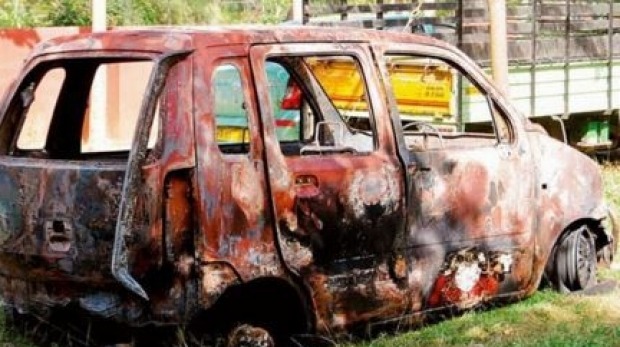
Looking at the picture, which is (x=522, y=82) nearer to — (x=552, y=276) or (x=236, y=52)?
(x=552, y=276)

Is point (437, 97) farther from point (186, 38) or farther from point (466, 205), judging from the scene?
point (186, 38)

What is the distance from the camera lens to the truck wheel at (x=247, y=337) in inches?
224

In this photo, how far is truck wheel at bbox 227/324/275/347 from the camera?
18.6 ft

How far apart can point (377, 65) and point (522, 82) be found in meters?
6.20

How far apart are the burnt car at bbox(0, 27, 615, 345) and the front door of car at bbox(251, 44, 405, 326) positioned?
1 centimetres

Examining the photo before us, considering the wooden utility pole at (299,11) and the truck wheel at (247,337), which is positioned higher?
the wooden utility pole at (299,11)

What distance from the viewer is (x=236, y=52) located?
18.7 ft

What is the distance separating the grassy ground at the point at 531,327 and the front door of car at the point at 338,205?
1.03ft

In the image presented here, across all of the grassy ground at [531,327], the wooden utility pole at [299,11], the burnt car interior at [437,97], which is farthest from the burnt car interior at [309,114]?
the wooden utility pole at [299,11]

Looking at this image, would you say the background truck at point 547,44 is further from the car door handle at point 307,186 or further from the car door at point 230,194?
the car door at point 230,194

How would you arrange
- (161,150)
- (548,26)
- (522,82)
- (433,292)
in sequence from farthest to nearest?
(548,26)
(522,82)
(433,292)
(161,150)

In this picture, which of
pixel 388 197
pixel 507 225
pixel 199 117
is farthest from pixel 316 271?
pixel 507 225

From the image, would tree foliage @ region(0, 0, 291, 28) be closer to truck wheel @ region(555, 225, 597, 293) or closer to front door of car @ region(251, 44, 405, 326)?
truck wheel @ region(555, 225, 597, 293)

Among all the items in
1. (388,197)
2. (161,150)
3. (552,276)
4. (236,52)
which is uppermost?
(236,52)
